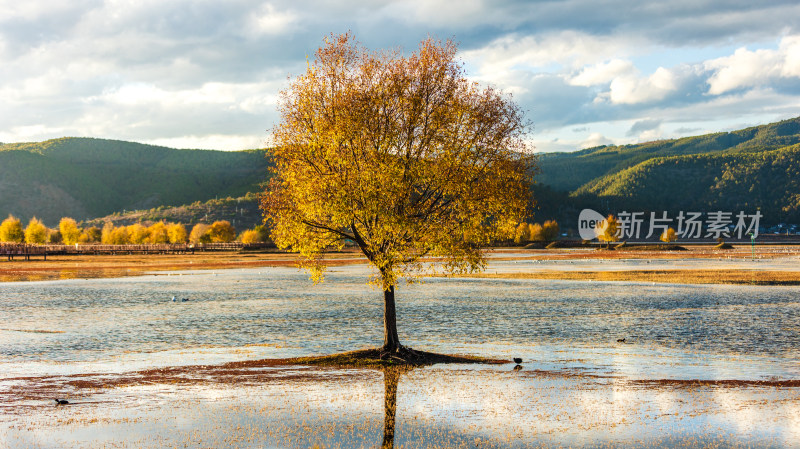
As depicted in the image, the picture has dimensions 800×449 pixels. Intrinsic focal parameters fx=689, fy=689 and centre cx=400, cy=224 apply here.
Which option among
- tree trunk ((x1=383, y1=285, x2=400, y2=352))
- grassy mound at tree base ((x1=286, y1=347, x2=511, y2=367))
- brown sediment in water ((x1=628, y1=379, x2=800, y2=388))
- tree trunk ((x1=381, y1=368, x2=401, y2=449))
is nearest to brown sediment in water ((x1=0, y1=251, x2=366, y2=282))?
grassy mound at tree base ((x1=286, y1=347, x2=511, y2=367))

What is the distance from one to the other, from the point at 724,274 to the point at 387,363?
240ft

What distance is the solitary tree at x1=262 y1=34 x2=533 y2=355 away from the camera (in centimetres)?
2722

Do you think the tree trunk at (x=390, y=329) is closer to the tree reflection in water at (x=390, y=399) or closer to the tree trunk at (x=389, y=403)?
the tree reflection in water at (x=390, y=399)

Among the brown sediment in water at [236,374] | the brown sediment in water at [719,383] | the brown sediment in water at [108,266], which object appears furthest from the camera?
the brown sediment in water at [108,266]

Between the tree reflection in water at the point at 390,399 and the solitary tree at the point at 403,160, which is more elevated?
the solitary tree at the point at 403,160

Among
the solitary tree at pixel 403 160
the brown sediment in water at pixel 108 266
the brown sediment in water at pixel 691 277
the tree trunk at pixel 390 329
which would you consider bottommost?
the brown sediment in water at pixel 691 277

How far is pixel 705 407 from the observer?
2017cm

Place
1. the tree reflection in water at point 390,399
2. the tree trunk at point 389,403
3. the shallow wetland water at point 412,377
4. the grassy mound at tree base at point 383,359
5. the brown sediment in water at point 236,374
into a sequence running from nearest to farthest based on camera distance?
the tree trunk at point 389,403
the tree reflection in water at point 390,399
the shallow wetland water at point 412,377
the brown sediment in water at point 236,374
the grassy mound at tree base at point 383,359

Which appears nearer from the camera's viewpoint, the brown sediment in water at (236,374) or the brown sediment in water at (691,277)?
the brown sediment in water at (236,374)

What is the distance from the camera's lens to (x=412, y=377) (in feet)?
84.3

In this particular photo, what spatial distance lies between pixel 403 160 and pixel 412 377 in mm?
8484

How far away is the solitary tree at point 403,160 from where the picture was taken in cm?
2722

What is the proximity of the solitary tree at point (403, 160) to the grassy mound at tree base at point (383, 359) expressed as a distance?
9.97ft

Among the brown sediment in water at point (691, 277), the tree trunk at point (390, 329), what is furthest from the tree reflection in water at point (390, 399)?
the brown sediment in water at point (691, 277)
